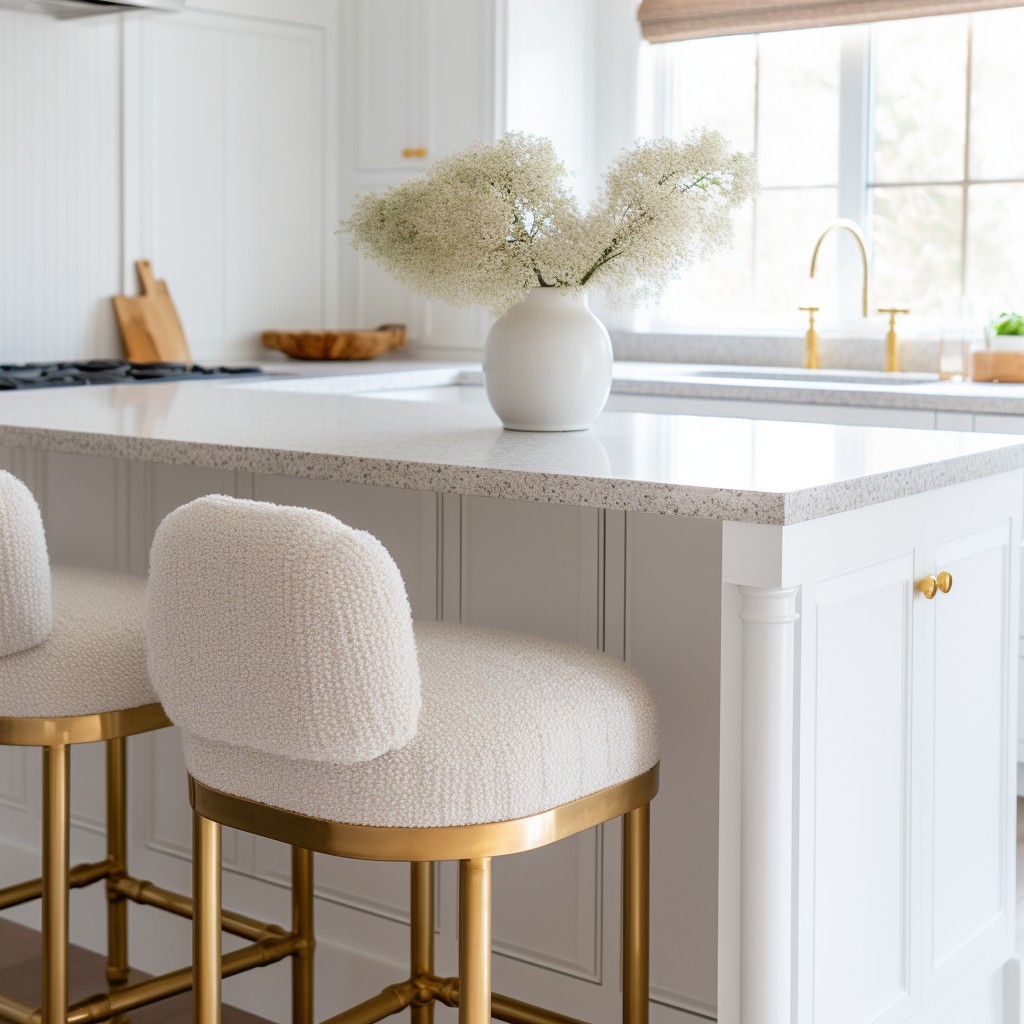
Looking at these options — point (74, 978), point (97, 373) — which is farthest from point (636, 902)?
point (97, 373)

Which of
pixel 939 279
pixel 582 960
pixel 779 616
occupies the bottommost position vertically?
pixel 582 960

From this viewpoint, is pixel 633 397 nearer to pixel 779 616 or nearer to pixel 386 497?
pixel 386 497

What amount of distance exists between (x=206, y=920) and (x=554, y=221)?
961 millimetres

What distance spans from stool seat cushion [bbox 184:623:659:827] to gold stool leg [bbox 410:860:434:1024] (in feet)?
1.42

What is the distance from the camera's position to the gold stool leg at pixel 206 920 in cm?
150

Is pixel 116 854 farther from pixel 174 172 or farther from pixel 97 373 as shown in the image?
pixel 174 172

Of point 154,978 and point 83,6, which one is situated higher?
point 83,6

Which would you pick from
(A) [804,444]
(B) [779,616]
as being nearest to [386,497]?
(A) [804,444]

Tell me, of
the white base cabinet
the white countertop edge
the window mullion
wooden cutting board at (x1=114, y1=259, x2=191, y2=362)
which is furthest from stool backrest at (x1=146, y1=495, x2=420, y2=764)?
the window mullion

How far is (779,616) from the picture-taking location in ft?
4.75

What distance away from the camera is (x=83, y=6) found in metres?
3.58

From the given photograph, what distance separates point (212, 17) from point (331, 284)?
864 mm

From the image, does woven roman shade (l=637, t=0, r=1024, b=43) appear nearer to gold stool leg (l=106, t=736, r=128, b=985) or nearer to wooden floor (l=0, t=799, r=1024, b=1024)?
wooden floor (l=0, t=799, r=1024, b=1024)

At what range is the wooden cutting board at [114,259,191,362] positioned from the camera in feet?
12.9
